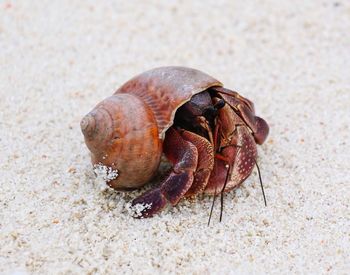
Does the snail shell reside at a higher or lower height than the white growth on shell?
higher

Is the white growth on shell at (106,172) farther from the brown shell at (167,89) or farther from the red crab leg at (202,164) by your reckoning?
the red crab leg at (202,164)

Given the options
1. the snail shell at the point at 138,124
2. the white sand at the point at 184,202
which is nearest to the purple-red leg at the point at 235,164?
the white sand at the point at 184,202

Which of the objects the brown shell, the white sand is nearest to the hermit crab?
the brown shell

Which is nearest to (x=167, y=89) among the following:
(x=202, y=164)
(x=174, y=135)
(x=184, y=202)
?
(x=174, y=135)

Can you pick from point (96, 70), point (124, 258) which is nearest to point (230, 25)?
point (96, 70)

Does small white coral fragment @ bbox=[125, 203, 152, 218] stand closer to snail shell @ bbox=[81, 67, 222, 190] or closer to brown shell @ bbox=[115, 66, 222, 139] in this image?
snail shell @ bbox=[81, 67, 222, 190]

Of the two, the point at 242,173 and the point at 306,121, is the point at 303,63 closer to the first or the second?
the point at 306,121
